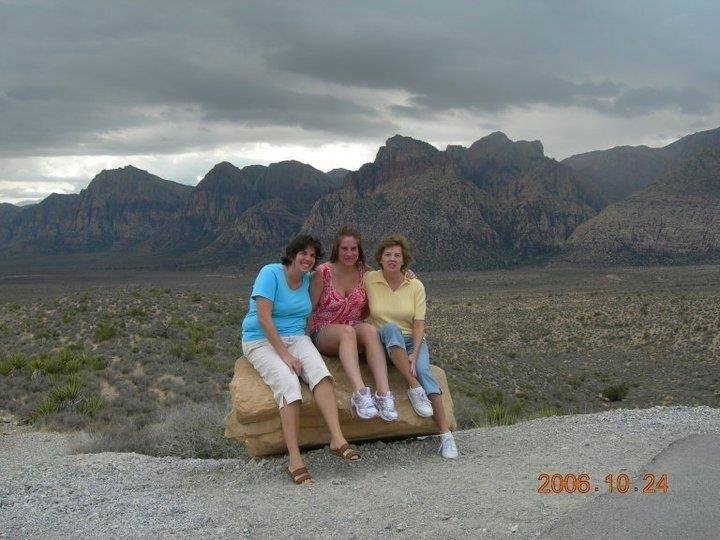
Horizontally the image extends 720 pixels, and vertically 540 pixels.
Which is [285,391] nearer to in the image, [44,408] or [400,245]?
[400,245]

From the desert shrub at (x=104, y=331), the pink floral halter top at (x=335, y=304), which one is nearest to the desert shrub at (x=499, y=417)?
the pink floral halter top at (x=335, y=304)

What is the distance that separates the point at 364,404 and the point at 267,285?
5.11 ft

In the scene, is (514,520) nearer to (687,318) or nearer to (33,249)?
(687,318)

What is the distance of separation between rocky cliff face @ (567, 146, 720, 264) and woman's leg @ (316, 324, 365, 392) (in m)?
88.0

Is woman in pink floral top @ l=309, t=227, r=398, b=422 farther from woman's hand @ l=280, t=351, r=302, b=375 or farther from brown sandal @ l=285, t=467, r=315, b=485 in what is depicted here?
brown sandal @ l=285, t=467, r=315, b=485

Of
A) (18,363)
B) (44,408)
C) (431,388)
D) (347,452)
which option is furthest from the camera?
(18,363)

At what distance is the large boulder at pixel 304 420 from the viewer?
7.11m

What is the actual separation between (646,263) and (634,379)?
62.9 meters

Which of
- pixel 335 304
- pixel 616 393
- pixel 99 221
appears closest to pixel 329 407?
pixel 335 304

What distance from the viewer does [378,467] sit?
6.77 meters

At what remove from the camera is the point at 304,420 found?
7293 mm

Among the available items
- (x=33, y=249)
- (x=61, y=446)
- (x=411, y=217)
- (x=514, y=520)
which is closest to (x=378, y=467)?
(x=514, y=520)

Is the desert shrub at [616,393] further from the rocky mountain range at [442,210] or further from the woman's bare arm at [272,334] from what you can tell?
the rocky mountain range at [442,210]

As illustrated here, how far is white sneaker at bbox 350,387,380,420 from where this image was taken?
671 centimetres
